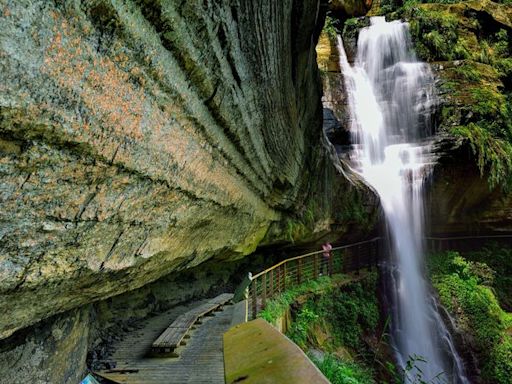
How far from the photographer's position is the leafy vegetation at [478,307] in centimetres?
1030

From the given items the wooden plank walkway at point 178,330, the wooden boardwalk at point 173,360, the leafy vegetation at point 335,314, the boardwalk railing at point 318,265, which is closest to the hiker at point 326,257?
the boardwalk railing at point 318,265

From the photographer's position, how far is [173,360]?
5.82 metres

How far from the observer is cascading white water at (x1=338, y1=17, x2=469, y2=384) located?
11859 mm

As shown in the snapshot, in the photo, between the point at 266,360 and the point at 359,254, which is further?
the point at 359,254

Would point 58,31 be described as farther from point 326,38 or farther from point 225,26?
point 326,38

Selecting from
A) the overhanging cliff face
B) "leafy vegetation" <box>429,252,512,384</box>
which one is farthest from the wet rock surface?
"leafy vegetation" <box>429,252,512,384</box>

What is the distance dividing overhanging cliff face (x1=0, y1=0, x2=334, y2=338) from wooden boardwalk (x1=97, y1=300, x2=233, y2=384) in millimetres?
1838

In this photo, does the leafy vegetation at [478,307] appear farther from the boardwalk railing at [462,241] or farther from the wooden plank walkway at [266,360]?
the wooden plank walkway at [266,360]

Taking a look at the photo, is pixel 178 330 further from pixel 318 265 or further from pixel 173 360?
pixel 318 265

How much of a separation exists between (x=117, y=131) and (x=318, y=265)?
36.9 feet

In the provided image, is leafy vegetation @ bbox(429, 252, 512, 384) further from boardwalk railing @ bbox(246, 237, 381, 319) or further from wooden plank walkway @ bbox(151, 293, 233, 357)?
wooden plank walkway @ bbox(151, 293, 233, 357)

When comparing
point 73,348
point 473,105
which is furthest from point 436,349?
point 73,348

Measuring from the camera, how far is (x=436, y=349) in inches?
457

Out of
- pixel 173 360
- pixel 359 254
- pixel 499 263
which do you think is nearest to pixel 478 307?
pixel 499 263
